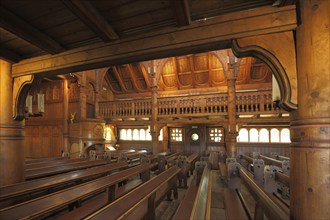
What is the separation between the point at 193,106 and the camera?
31.5ft

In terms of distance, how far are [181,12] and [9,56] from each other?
2868mm

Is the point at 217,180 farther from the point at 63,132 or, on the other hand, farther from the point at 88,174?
the point at 63,132

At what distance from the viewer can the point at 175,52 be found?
7.48 ft

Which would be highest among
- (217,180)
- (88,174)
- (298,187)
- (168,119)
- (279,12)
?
(279,12)

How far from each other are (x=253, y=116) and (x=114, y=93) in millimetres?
10463

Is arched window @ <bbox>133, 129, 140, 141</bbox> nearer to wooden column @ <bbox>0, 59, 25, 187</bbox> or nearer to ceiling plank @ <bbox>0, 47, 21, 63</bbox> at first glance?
wooden column @ <bbox>0, 59, 25, 187</bbox>

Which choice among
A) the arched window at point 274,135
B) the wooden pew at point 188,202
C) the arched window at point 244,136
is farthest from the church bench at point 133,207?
the arched window at point 274,135

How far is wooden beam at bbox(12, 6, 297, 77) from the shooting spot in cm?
175

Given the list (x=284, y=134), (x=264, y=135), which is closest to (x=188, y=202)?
(x=264, y=135)

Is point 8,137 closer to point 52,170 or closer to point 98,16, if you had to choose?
point 52,170

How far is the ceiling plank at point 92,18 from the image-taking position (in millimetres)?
1665

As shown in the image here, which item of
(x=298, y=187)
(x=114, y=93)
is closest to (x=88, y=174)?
(x=298, y=187)

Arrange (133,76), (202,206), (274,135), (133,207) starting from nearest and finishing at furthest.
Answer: (133,207) < (202,206) < (274,135) < (133,76)

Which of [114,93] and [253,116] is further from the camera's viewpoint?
[114,93]
